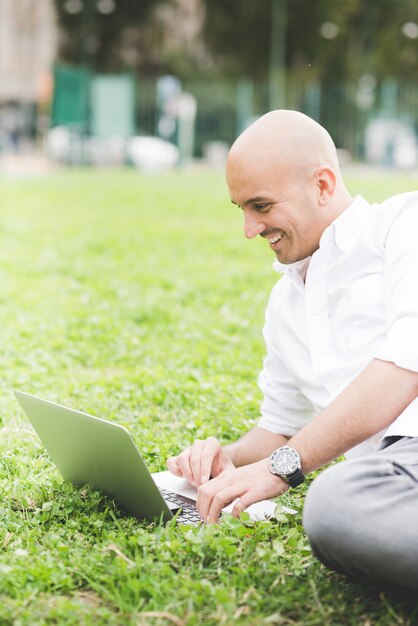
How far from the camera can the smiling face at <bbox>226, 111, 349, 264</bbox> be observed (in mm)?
3008

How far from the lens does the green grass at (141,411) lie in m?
2.65

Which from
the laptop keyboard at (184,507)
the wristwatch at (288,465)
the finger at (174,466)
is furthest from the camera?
the finger at (174,466)

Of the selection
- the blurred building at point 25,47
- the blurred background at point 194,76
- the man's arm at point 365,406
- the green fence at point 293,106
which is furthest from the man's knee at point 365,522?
the blurred building at point 25,47

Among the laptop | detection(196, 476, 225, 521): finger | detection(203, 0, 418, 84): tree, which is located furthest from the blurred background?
detection(196, 476, 225, 521): finger

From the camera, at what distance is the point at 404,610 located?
2.63m

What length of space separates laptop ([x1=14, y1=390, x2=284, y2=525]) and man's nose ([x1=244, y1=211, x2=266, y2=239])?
28.6 inches

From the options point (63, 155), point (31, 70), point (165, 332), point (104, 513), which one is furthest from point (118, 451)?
point (31, 70)

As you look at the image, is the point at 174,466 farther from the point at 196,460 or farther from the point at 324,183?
the point at 324,183

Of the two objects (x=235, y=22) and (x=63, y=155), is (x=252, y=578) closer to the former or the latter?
(x=63, y=155)

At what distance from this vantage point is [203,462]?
317cm

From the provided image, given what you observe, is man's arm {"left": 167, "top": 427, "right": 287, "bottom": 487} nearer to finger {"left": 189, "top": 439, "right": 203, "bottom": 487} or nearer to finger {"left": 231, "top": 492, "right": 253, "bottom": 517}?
finger {"left": 189, "top": 439, "right": 203, "bottom": 487}

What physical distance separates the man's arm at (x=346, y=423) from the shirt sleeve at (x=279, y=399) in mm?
594

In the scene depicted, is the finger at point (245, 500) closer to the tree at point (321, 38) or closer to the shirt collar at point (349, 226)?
the shirt collar at point (349, 226)

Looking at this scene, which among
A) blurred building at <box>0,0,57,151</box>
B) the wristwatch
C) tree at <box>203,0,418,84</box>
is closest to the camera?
the wristwatch
